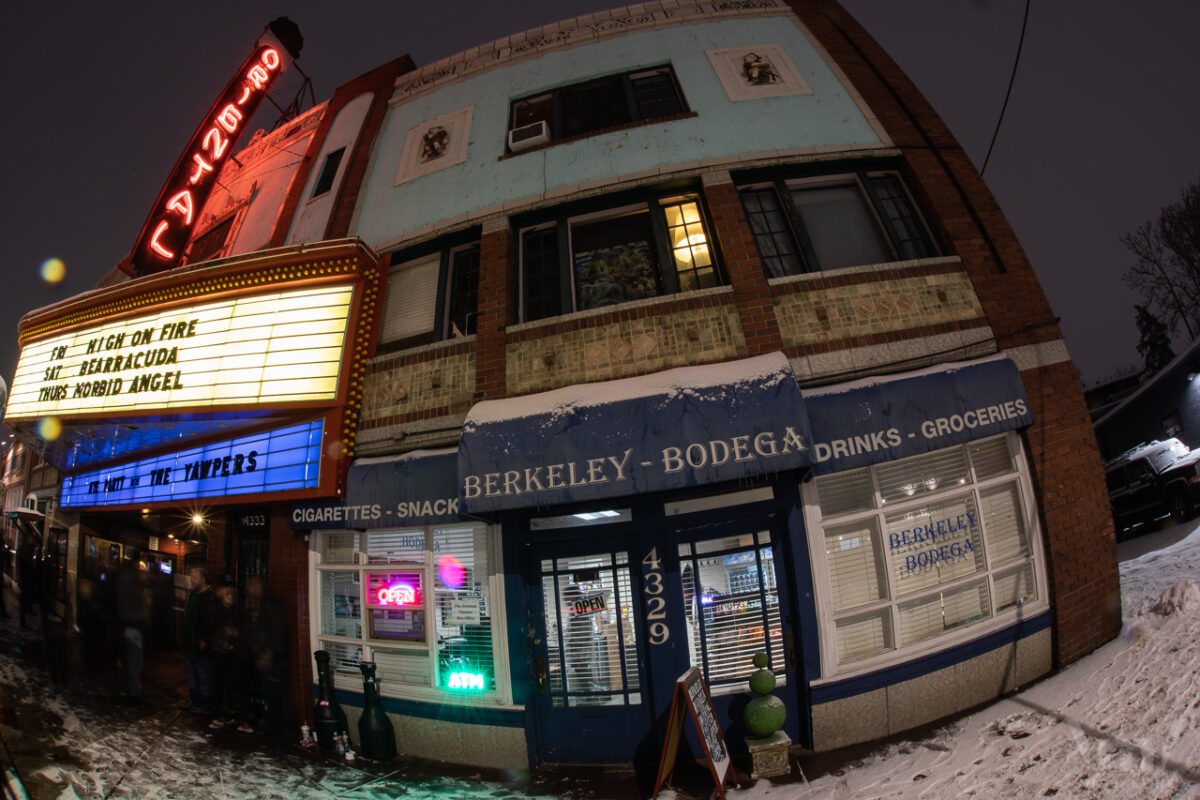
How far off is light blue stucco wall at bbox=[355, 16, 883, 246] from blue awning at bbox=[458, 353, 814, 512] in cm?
358

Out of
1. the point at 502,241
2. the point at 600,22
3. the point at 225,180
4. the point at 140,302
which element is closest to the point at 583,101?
the point at 600,22

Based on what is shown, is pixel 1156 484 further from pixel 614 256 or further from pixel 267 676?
pixel 267 676

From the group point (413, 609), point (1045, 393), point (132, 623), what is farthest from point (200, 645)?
point (1045, 393)

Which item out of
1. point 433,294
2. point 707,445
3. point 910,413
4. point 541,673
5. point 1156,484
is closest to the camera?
point 707,445

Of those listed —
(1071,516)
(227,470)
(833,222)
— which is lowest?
(1071,516)

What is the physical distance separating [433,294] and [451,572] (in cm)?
416

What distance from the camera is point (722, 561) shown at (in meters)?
5.43

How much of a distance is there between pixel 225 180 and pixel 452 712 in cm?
1292

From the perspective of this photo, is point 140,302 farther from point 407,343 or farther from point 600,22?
point 600,22

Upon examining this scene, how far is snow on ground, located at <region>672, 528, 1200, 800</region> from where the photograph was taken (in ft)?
12.4

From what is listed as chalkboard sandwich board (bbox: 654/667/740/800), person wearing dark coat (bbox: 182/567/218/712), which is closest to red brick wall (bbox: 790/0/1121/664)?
chalkboard sandwich board (bbox: 654/667/740/800)

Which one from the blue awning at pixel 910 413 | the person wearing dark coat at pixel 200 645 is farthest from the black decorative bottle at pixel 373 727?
the blue awning at pixel 910 413

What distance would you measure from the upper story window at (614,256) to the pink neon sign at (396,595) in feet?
13.1

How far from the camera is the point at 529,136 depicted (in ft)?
25.5
